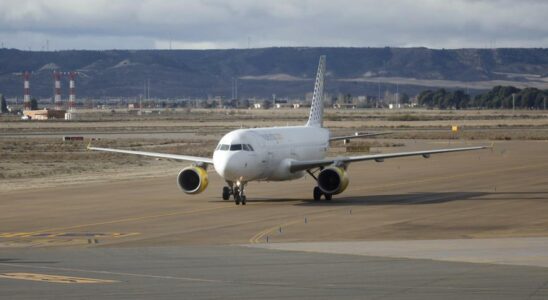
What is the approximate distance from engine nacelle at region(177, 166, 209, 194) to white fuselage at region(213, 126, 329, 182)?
179 centimetres

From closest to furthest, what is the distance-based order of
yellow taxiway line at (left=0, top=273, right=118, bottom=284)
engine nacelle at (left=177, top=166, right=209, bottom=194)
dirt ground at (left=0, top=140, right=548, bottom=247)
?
yellow taxiway line at (left=0, top=273, right=118, bottom=284) → dirt ground at (left=0, top=140, right=548, bottom=247) → engine nacelle at (left=177, top=166, right=209, bottom=194)

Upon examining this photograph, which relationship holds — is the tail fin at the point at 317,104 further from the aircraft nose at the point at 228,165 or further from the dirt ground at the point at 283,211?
the aircraft nose at the point at 228,165

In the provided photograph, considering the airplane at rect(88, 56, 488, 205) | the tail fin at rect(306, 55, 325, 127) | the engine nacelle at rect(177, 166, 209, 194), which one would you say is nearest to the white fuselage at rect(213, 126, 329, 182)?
the airplane at rect(88, 56, 488, 205)

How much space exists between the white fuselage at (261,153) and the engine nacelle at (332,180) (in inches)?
72.1

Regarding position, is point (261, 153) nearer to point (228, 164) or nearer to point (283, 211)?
point (228, 164)

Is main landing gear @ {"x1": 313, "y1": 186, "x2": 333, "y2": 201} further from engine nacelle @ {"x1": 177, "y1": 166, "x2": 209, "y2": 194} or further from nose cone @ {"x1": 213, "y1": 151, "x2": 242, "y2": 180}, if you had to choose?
engine nacelle @ {"x1": 177, "y1": 166, "x2": 209, "y2": 194}

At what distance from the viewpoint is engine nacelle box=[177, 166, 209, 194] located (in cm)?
4919

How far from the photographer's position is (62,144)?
4035 inches

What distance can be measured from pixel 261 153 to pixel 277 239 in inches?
488

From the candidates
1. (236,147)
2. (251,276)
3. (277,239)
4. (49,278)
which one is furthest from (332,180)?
(49,278)

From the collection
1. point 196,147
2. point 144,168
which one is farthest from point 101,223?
point 196,147

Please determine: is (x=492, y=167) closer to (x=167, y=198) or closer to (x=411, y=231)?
(x=167, y=198)

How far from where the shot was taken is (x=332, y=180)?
48.6 metres

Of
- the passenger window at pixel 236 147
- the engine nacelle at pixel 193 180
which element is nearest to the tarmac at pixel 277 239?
the engine nacelle at pixel 193 180
